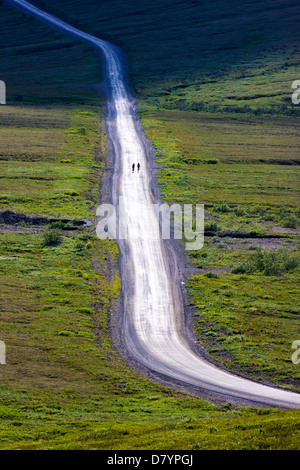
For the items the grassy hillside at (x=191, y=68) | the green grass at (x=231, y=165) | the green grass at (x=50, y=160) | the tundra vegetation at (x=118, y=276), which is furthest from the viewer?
the grassy hillside at (x=191, y=68)

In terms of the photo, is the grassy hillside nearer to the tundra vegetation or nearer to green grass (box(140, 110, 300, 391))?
the tundra vegetation

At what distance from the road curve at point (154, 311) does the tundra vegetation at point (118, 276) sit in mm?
1410

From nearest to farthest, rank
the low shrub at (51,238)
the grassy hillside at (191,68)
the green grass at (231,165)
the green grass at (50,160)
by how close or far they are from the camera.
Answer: the low shrub at (51,238), the green grass at (50,160), the green grass at (231,165), the grassy hillside at (191,68)

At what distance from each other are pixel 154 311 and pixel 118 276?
7.78 meters

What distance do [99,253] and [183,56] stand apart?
137476 mm

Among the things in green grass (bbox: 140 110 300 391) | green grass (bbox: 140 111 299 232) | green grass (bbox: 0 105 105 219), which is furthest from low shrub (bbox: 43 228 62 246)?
green grass (bbox: 140 111 299 232)

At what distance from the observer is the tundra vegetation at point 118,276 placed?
96.4 ft

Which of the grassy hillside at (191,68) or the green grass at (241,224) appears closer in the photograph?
the green grass at (241,224)

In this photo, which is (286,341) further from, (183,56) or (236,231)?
(183,56)

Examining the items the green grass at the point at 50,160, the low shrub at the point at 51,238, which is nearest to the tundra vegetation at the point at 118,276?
the low shrub at the point at 51,238

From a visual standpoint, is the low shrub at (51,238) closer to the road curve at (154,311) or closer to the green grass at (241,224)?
the road curve at (154,311)
